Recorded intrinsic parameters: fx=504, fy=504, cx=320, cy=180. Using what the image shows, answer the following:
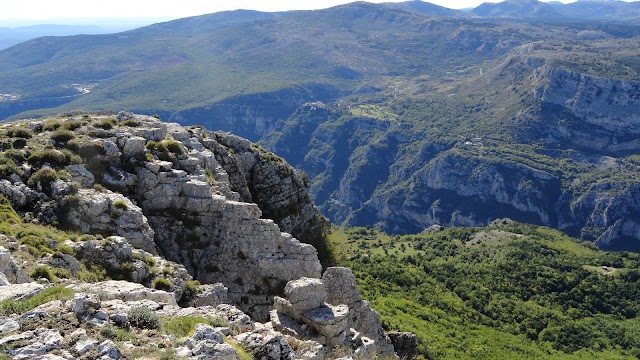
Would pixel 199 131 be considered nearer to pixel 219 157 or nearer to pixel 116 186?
pixel 219 157

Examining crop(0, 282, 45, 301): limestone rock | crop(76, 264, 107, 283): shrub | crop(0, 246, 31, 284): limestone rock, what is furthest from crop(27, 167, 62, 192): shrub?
crop(0, 282, 45, 301): limestone rock

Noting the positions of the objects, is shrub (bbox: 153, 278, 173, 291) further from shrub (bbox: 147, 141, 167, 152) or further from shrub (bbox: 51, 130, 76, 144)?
shrub (bbox: 51, 130, 76, 144)

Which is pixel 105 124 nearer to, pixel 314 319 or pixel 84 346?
pixel 314 319

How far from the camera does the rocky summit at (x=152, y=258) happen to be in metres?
16.0

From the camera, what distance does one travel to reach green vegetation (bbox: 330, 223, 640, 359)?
75.6m

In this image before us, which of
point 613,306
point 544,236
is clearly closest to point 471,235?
point 544,236

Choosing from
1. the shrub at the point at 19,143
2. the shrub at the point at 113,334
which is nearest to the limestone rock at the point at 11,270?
the shrub at the point at 113,334

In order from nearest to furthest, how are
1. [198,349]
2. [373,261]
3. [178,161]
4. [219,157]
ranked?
[198,349] < [178,161] < [219,157] < [373,261]

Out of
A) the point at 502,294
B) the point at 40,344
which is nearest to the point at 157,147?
the point at 40,344

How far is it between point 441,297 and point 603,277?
2507 inches

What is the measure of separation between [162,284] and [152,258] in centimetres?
289

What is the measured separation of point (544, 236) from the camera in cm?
17912

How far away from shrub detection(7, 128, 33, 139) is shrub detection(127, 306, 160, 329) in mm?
24357

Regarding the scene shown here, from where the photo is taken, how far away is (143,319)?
1700 cm
